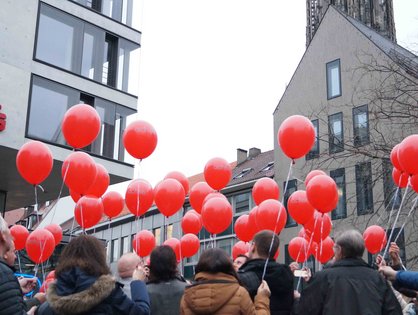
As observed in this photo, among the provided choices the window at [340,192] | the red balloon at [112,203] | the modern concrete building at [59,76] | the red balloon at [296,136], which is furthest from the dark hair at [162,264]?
the window at [340,192]

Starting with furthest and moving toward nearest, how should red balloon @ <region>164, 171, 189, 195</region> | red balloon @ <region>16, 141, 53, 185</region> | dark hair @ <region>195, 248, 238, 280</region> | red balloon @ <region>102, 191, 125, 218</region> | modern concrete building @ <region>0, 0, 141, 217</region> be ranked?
modern concrete building @ <region>0, 0, 141, 217</region> → red balloon @ <region>102, 191, 125, 218</region> → red balloon @ <region>164, 171, 189, 195</region> → red balloon @ <region>16, 141, 53, 185</region> → dark hair @ <region>195, 248, 238, 280</region>

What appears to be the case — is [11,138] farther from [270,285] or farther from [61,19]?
[270,285]

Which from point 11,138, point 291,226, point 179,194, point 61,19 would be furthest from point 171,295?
point 291,226

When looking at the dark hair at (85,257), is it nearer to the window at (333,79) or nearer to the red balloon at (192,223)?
the red balloon at (192,223)

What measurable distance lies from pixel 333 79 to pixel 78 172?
20.4 meters

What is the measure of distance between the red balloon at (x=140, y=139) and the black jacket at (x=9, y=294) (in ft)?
20.3

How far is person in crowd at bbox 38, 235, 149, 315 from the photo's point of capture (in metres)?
3.73

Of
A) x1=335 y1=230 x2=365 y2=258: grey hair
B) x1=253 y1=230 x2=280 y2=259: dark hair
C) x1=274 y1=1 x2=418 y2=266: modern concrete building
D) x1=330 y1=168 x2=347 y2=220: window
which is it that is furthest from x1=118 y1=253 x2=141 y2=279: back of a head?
x1=330 y1=168 x2=347 y2=220: window

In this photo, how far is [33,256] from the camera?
11.0m

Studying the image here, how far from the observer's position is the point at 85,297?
146 inches

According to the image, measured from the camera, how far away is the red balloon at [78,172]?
9.45m

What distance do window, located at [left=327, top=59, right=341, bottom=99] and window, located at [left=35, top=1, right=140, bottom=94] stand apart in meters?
10.0

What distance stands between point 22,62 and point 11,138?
2.46 meters

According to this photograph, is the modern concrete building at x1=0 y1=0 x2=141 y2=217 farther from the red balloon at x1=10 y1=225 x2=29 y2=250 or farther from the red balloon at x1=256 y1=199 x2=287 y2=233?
the red balloon at x1=256 y1=199 x2=287 y2=233
